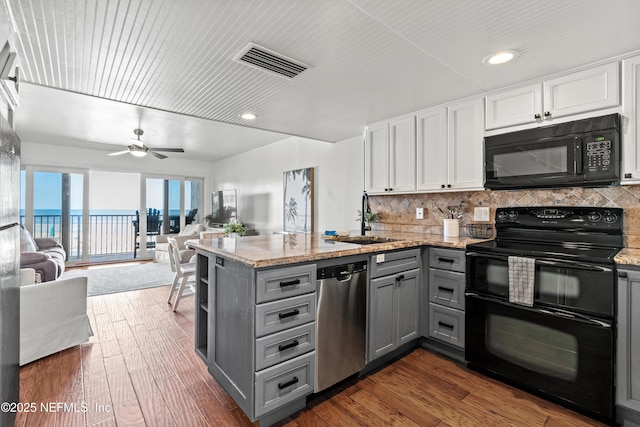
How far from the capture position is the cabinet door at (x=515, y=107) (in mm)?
2338

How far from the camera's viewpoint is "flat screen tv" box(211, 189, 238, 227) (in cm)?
723

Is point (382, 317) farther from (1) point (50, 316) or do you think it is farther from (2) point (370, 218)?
(1) point (50, 316)

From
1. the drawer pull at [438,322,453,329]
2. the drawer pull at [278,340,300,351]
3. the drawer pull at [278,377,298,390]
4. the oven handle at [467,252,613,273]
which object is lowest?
the drawer pull at [278,377,298,390]

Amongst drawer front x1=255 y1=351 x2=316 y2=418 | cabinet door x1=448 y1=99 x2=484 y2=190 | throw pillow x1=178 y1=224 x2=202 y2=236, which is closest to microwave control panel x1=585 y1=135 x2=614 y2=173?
cabinet door x1=448 y1=99 x2=484 y2=190

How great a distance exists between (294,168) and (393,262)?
11.2 ft

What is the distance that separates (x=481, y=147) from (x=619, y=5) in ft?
4.02

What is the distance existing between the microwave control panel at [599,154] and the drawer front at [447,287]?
1.15 meters

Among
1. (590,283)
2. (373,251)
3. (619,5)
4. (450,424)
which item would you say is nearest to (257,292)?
(373,251)

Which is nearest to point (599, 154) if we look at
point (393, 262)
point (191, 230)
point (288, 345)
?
point (393, 262)

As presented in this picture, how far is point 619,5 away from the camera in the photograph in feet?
4.94

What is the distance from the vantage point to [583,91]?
213 centimetres

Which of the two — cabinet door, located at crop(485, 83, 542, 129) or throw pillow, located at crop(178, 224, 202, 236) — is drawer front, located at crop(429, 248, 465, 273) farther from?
throw pillow, located at crop(178, 224, 202, 236)

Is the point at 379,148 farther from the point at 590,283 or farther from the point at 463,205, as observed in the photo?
the point at 590,283

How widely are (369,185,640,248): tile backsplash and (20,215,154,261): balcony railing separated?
21.9 ft
